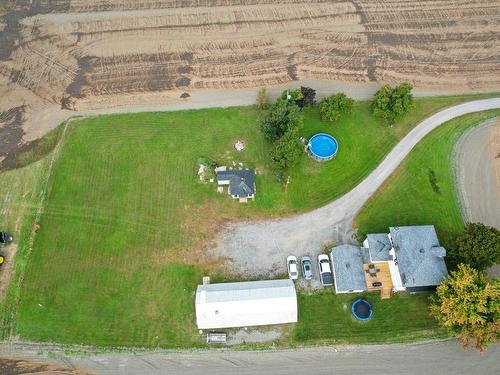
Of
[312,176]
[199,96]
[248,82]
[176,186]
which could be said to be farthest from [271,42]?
[176,186]

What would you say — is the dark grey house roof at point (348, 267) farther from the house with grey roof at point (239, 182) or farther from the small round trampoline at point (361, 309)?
the house with grey roof at point (239, 182)

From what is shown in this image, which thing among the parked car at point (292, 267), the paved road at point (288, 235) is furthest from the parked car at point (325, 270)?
the parked car at point (292, 267)

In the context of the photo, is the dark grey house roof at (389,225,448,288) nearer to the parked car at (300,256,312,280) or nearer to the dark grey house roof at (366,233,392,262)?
the dark grey house roof at (366,233,392,262)

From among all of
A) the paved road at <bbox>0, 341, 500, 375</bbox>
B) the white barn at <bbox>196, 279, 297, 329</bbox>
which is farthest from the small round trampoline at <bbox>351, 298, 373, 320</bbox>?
the white barn at <bbox>196, 279, 297, 329</bbox>

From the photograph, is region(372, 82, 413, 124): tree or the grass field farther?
region(372, 82, 413, 124): tree

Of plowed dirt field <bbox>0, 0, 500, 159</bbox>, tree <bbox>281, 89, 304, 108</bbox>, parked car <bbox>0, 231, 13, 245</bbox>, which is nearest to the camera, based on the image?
parked car <bbox>0, 231, 13, 245</bbox>

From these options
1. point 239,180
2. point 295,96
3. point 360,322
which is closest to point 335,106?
point 295,96

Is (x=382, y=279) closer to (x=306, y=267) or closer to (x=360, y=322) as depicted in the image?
(x=360, y=322)

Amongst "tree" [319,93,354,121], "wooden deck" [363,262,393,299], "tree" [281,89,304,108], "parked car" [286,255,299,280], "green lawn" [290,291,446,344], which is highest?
"tree" [281,89,304,108]

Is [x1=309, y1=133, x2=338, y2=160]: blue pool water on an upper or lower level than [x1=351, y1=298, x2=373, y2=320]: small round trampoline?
upper
